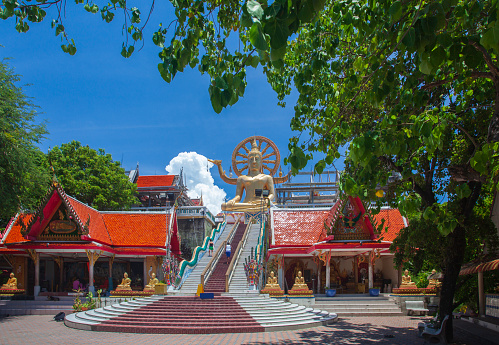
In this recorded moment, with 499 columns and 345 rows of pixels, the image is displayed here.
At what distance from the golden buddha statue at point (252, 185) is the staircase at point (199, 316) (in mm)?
18008

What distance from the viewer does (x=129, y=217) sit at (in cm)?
2302

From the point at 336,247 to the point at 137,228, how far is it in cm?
1008

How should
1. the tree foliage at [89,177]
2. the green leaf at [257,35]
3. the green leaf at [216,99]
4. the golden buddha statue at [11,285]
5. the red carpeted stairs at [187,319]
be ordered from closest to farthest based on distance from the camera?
the green leaf at [257,35]
the green leaf at [216,99]
the red carpeted stairs at [187,319]
the golden buddha statue at [11,285]
the tree foliage at [89,177]

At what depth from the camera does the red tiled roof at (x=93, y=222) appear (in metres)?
19.4

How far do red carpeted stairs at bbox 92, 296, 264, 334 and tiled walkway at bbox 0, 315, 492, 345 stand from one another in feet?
1.46

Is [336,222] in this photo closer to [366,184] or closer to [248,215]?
[366,184]

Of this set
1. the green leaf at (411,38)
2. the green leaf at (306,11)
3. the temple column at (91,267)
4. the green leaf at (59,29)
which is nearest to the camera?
the green leaf at (306,11)

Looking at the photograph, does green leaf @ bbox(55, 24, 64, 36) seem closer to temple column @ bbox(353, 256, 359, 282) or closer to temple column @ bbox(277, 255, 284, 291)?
temple column @ bbox(277, 255, 284, 291)

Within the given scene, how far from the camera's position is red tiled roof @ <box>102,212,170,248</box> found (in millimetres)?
21219

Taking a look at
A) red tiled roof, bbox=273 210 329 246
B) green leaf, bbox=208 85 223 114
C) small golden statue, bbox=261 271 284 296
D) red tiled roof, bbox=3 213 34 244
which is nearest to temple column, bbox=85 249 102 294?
red tiled roof, bbox=3 213 34 244

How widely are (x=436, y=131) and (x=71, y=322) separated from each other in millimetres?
12674

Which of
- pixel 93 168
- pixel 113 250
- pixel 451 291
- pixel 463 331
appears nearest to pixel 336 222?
pixel 463 331

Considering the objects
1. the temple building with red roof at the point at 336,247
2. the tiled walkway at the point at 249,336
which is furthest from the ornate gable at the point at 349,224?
the tiled walkway at the point at 249,336

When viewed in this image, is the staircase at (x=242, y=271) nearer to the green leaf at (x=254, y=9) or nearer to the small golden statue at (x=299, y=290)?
the small golden statue at (x=299, y=290)
